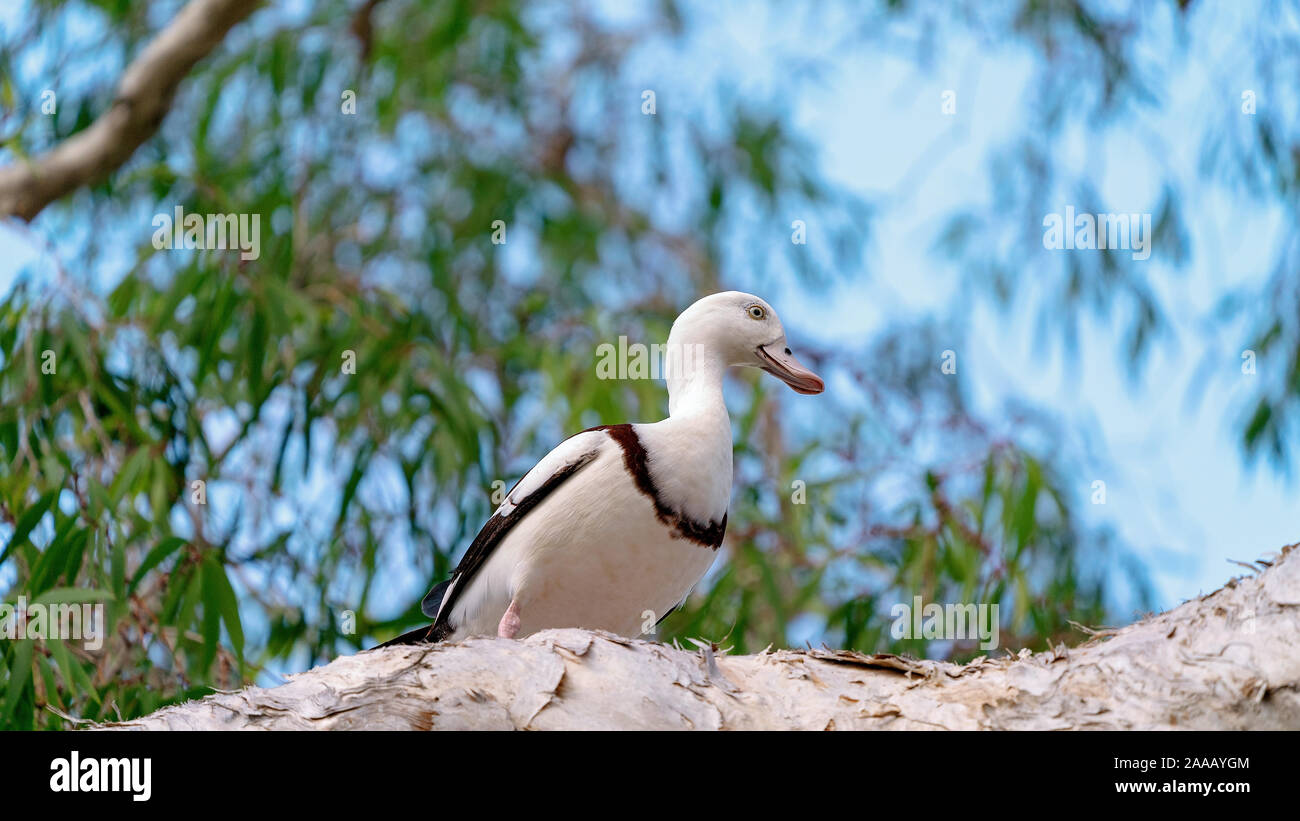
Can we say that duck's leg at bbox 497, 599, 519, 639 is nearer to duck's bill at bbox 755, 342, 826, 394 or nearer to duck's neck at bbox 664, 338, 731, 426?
duck's neck at bbox 664, 338, 731, 426

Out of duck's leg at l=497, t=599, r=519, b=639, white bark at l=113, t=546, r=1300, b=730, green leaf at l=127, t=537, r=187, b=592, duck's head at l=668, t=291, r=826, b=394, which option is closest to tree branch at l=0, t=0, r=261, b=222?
green leaf at l=127, t=537, r=187, b=592

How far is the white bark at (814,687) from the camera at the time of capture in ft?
6.62

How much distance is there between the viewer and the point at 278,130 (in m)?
5.87

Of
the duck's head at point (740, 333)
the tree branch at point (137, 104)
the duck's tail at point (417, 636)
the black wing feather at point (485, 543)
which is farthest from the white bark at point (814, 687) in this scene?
the tree branch at point (137, 104)

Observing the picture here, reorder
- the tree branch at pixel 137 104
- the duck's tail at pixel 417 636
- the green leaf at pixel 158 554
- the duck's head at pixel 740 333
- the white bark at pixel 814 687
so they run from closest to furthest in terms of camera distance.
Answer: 1. the white bark at pixel 814 687
2. the duck's tail at pixel 417 636
3. the duck's head at pixel 740 333
4. the green leaf at pixel 158 554
5. the tree branch at pixel 137 104

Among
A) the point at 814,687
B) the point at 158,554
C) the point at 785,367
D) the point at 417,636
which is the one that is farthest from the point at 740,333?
the point at 158,554

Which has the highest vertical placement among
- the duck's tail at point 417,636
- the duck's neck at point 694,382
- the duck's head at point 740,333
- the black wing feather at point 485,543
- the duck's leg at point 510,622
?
the duck's head at point 740,333


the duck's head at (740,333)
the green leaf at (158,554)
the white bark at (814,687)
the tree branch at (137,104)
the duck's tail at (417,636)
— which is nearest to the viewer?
the white bark at (814,687)

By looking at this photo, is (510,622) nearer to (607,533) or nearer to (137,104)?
(607,533)

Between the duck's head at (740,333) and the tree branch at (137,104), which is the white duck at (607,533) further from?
the tree branch at (137,104)

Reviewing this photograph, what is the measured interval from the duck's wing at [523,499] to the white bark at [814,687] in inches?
27.0

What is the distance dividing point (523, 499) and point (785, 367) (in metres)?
0.64

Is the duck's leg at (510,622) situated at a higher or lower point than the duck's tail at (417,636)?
higher
